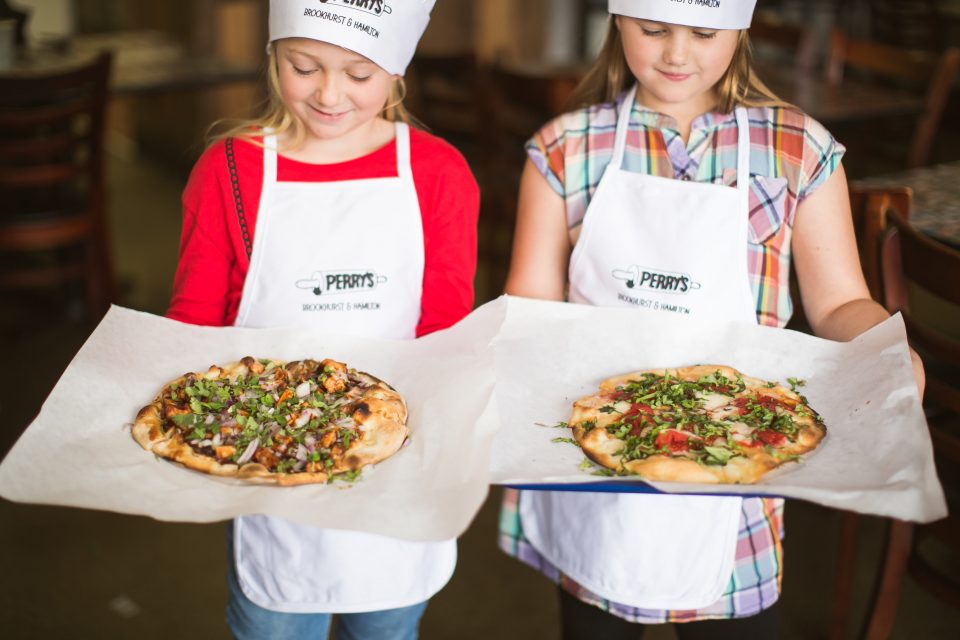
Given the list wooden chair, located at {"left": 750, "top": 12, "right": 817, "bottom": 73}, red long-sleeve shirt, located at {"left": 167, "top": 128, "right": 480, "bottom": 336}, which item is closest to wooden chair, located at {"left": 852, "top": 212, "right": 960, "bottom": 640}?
red long-sleeve shirt, located at {"left": 167, "top": 128, "right": 480, "bottom": 336}

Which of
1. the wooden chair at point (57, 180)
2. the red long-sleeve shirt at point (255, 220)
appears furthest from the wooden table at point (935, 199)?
the wooden chair at point (57, 180)

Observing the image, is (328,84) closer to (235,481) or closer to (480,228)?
(235,481)

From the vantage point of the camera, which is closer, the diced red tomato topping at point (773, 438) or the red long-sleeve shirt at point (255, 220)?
the diced red tomato topping at point (773, 438)

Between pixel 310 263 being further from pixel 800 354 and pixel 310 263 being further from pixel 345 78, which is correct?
pixel 800 354

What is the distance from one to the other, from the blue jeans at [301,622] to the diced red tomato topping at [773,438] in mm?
645

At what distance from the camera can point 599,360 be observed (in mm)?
1635

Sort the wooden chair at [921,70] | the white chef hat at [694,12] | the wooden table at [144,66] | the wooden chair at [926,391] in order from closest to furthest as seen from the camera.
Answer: the white chef hat at [694,12]
the wooden chair at [926,391]
the wooden chair at [921,70]
the wooden table at [144,66]

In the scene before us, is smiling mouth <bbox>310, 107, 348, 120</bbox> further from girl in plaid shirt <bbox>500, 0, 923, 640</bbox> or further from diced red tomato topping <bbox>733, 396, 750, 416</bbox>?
diced red tomato topping <bbox>733, 396, 750, 416</bbox>

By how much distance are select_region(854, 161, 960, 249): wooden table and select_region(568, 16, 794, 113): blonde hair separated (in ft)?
3.38

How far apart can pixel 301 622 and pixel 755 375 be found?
2.68ft

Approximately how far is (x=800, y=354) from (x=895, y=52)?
8.72 ft

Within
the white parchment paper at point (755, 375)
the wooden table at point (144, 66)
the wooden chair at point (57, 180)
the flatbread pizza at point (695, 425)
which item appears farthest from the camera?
the wooden table at point (144, 66)

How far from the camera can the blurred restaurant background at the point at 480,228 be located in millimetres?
2350

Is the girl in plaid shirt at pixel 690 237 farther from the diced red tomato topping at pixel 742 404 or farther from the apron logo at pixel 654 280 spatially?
the diced red tomato topping at pixel 742 404
